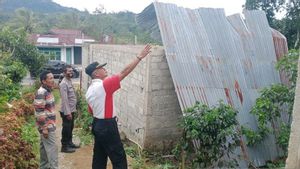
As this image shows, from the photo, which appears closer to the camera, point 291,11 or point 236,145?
point 236,145

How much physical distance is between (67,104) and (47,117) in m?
1.55

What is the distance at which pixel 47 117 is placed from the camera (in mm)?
4852

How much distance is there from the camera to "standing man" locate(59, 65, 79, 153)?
249 inches

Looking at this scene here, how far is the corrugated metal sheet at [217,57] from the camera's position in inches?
257

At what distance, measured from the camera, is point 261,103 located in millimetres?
6316

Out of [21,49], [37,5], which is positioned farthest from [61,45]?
[37,5]

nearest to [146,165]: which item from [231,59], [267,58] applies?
[231,59]

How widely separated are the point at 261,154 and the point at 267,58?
210 centimetres

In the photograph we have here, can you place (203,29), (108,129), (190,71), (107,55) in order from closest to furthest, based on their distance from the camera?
(108,129) → (190,71) → (203,29) → (107,55)

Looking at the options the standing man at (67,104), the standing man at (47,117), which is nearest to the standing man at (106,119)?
the standing man at (47,117)

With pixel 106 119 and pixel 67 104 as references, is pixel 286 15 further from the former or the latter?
pixel 106 119

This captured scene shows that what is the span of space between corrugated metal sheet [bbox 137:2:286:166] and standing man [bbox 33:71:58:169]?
238 centimetres

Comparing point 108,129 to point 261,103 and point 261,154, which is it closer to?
point 261,103

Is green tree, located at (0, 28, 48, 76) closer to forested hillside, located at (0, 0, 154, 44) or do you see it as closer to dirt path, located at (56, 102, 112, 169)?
dirt path, located at (56, 102, 112, 169)
